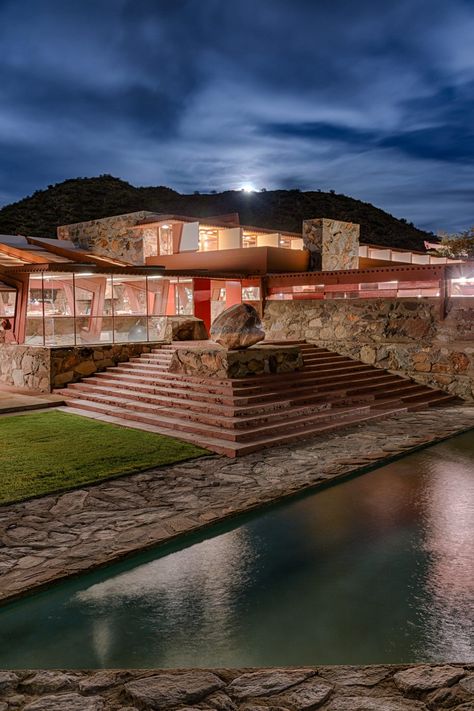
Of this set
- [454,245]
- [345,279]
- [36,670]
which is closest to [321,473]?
[36,670]

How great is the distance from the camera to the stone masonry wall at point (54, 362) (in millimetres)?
15000

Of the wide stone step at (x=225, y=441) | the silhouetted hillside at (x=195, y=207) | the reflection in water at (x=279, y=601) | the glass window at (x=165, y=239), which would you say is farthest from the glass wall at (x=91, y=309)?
the silhouetted hillside at (x=195, y=207)

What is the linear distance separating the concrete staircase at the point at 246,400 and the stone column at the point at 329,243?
9.09 meters

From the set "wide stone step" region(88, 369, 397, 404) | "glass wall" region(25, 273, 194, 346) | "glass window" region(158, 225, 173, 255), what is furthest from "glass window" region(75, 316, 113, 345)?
"glass window" region(158, 225, 173, 255)

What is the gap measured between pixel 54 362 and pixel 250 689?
40.7ft

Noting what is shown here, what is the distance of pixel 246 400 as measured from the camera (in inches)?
465

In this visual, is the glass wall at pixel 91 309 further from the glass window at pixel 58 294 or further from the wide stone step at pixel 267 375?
the wide stone step at pixel 267 375

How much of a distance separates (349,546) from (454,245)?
95.1 ft

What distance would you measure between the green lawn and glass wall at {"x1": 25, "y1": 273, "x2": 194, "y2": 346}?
404 cm

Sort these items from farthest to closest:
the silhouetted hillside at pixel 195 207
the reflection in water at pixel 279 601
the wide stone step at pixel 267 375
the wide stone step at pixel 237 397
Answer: the silhouetted hillside at pixel 195 207 < the wide stone step at pixel 267 375 < the wide stone step at pixel 237 397 < the reflection in water at pixel 279 601

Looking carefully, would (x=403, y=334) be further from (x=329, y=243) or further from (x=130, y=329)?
(x=329, y=243)

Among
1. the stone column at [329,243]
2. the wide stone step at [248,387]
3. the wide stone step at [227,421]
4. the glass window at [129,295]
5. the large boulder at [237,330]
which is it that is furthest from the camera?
the stone column at [329,243]

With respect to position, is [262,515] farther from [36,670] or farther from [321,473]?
[36,670]

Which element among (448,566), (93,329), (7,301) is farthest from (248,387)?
(7,301)
